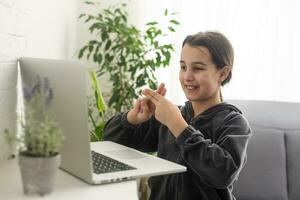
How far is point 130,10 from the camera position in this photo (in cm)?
251

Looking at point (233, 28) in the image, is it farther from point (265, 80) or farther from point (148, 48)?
point (148, 48)

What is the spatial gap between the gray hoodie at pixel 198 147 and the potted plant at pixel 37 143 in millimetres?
485

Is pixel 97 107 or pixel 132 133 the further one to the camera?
pixel 97 107

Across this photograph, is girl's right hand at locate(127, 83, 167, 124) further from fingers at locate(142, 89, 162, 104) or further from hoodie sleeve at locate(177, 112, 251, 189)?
hoodie sleeve at locate(177, 112, 251, 189)

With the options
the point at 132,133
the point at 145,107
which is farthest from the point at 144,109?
the point at 132,133

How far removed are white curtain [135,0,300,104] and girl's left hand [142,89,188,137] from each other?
1117 mm

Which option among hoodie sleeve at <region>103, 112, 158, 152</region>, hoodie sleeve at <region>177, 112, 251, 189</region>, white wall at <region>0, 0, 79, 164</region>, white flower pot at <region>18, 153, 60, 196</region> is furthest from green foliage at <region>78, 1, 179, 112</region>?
white flower pot at <region>18, 153, 60, 196</region>

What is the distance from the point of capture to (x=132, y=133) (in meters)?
1.54

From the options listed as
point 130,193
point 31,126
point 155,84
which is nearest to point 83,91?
point 31,126

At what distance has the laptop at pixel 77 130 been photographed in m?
0.94

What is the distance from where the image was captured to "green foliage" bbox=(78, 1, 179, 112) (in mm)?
2281

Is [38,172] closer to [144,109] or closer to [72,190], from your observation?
[72,190]

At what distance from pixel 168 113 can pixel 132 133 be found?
0.31 m

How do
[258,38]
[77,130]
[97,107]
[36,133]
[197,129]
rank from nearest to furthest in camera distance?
[36,133] → [77,130] → [197,129] → [97,107] → [258,38]
